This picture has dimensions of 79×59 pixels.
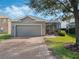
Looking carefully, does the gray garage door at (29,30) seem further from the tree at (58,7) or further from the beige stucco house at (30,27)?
the tree at (58,7)

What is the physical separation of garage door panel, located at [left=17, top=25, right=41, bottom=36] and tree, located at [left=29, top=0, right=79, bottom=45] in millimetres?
20865

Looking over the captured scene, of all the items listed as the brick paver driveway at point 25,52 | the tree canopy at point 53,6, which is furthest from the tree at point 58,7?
the brick paver driveway at point 25,52

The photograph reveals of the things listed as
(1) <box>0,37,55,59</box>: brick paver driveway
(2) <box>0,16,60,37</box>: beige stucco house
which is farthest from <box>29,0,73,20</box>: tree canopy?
(2) <box>0,16,60,37</box>: beige stucco house

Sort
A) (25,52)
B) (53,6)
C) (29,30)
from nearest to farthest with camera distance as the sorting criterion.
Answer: (25,52) < (53,6) < (29,30)

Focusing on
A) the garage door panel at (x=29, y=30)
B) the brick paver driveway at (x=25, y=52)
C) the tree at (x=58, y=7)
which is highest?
the tree at (x=58, y=7)

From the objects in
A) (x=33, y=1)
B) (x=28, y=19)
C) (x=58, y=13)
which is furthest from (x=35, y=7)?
(x=28, y=19)

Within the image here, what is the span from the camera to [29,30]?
42031 millimetres

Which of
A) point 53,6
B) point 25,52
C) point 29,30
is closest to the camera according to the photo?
point 25,52

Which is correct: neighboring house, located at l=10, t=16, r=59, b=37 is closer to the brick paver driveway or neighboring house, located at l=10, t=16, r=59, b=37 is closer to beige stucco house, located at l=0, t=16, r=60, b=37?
beige stucco house, located at l=0, t=16, r=60, b=37

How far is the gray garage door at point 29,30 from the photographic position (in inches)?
1644

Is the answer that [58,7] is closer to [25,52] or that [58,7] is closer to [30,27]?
[25,52]

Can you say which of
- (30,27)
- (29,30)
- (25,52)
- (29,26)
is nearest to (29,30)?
(29,30)

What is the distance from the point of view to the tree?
20.2 meters

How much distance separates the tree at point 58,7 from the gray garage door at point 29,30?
20863 mm
